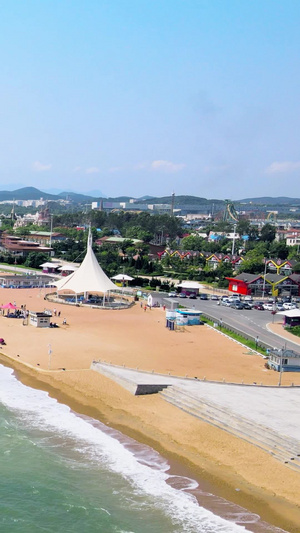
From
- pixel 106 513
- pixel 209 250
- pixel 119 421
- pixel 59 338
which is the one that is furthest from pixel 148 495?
pixel 209 250

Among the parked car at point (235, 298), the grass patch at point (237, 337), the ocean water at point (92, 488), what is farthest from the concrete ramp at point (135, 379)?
the parked car at point (235, 298)

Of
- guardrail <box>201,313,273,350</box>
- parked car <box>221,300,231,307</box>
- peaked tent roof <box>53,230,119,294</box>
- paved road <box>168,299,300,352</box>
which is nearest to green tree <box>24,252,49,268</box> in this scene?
peaked tent roof <box>53,230,119,294</box>

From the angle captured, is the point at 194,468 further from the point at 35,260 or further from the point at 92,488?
the point at 35,260

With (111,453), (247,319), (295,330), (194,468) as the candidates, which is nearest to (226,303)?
(247,319)

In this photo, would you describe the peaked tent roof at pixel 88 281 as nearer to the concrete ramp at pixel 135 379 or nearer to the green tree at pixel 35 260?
the concrete ramp at pixel 135 379

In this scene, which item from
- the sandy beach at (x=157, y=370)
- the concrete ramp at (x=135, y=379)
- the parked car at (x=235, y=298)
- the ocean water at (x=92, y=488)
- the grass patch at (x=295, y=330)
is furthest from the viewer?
the parked car at (x=235, y=298)
